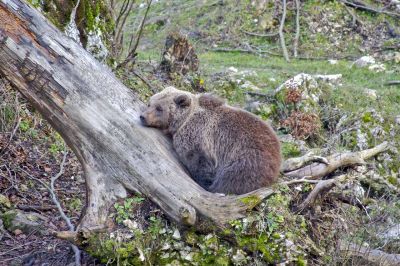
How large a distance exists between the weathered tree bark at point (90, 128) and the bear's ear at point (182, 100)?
104 cm

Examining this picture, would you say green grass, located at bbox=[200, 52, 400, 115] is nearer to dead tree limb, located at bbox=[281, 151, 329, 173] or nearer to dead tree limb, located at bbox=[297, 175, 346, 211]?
dead tree limb, located at bbox=[281, 151, 329, 173]

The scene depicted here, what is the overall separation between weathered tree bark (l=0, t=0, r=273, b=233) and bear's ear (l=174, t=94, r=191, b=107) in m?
1.04

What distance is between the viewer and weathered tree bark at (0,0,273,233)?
5.29m

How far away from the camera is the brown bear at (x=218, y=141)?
580 cm

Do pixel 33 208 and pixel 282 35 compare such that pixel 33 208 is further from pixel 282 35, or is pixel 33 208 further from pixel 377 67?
pixel 282 35

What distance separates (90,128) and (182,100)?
137 centimetres

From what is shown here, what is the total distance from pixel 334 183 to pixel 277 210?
2.37ft

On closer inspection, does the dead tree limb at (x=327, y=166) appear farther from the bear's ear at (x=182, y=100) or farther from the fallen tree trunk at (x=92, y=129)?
the bear's ear at (x=182, y=100)

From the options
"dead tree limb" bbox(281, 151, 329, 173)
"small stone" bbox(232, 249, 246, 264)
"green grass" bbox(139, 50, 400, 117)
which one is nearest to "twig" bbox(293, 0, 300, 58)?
"green grass" bbox(139, 50, 400, 117)

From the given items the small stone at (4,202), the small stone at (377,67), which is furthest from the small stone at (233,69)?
the small stone at (4,202)

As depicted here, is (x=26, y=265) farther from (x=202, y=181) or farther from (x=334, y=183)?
(x=334, y=183)

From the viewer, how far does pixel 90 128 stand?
17.7 feet

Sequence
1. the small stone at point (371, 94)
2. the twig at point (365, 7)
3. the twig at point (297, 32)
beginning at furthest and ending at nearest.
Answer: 1. the twig at point (365, 7)
2. the twig at point (297, 32)
3. the small stone at point (371, 94)

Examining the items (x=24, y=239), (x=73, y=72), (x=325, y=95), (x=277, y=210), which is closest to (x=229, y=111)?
(x=277, y=210)
